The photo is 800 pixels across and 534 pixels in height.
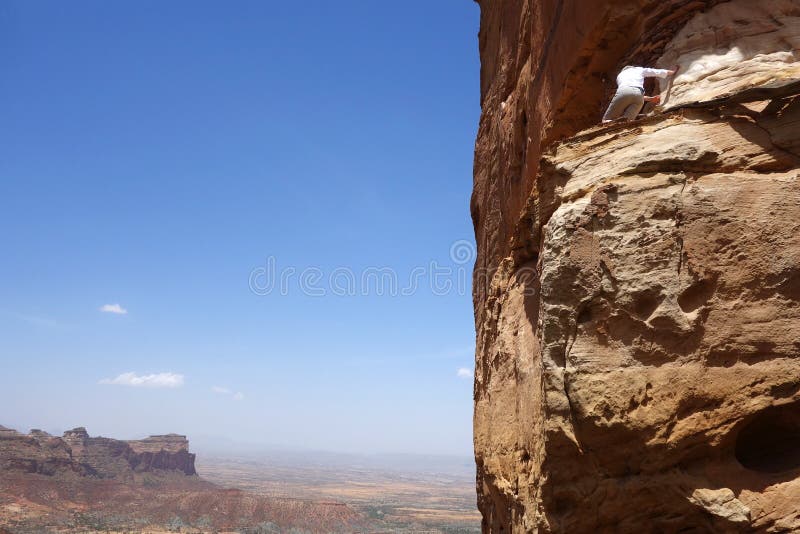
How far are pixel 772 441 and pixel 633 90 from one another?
323cm

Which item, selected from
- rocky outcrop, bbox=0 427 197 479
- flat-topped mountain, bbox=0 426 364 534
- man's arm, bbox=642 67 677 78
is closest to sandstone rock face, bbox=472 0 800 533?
man's arm, bbox=642 67 677 78

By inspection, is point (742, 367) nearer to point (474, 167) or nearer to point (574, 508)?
point (574, 508)

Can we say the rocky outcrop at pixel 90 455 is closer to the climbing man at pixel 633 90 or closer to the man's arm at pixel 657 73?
the climbing man at pixel 633 90

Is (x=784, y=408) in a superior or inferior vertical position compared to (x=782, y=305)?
inferior

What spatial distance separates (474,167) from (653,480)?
7.95m

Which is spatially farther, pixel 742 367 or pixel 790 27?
pixel 790 27

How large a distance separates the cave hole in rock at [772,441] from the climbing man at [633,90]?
288 cm

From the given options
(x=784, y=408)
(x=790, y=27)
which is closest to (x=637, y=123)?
(x=790, y=27)

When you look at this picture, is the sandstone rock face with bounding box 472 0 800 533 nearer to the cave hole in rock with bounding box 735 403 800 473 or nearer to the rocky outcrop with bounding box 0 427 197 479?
the cave hole in rock with bounding box 735 403 800 473

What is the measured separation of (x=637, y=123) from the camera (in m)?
5.26

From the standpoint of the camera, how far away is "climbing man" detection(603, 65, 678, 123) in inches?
229

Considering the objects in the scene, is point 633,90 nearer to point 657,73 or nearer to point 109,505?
point 657,73

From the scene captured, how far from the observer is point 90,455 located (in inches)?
3671

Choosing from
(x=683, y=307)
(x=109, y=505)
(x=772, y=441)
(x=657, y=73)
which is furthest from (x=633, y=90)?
(x=109, y=505)
